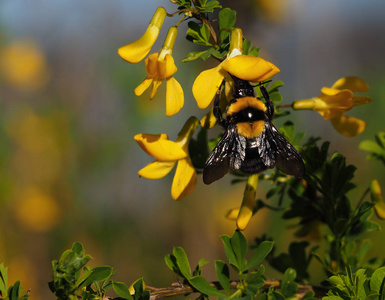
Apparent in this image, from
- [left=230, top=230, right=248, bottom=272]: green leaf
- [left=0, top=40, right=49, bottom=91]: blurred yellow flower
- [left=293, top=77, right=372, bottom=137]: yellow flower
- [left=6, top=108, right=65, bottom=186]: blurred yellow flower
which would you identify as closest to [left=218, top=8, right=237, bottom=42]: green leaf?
→ [left=293, top=77, right=372, bottom=137]: yellow flower

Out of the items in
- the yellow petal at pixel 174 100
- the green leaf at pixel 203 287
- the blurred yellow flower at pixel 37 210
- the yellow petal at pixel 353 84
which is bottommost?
the blurred yellow flower at pixel 37 210

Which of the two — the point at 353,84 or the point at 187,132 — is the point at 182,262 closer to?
the point at 187,132

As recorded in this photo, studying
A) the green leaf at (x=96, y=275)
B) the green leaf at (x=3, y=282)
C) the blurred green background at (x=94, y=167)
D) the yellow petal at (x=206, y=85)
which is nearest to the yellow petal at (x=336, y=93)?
the yellow petal at (x=206, y=85)

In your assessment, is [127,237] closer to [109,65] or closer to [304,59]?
[109,65]

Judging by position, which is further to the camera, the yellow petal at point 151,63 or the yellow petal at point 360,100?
the yellow petal at point 360,100

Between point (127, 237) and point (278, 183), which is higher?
point (278, 183)

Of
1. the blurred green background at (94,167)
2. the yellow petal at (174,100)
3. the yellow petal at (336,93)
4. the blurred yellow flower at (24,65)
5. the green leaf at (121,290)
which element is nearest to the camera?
the green leaf at (121,290)

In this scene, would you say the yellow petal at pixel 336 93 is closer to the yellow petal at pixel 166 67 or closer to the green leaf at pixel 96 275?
the yellow petal at pixel 166 67

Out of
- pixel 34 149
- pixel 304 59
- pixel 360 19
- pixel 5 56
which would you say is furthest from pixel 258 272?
pixel 360 19
